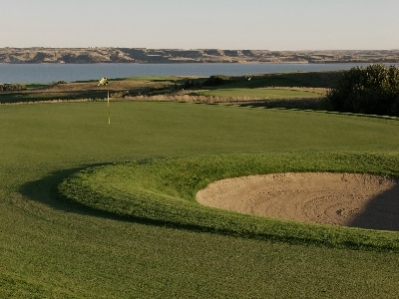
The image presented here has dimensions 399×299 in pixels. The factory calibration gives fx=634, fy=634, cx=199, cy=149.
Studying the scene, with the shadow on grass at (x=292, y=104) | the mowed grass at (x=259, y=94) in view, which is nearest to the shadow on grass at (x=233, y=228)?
the shadow on grass at (x=292, y=104)

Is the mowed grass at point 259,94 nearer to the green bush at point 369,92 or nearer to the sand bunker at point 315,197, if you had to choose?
the green bush at point 369,92

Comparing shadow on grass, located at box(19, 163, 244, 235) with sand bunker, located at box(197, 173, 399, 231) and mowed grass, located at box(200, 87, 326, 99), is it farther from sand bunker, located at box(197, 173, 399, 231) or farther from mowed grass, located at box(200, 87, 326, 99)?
mowed grass, located at box(200, 87, 326, 99)

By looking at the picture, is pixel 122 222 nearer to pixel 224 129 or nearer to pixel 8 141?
pixel 8 141

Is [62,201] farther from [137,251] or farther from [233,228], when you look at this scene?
[137,251]

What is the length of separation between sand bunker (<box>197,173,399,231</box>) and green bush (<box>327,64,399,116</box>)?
16625 millimetres

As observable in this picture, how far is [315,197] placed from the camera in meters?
13.4

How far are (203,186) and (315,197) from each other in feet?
7.94

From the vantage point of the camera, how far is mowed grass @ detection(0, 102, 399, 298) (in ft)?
19.8

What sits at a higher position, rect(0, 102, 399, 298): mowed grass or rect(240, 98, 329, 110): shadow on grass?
rect(0, 102, 399, 298): mowed grass

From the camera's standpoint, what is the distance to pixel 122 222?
9.07 m

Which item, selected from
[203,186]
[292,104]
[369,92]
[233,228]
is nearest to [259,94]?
[292,104]

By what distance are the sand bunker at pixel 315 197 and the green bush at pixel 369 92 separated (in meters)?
16.6

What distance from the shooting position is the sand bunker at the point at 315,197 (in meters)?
12.5

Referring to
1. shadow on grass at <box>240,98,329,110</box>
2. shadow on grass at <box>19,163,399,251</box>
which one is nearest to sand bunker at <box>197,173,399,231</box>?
shadow on grass at <box>19,163,399,251</box>
